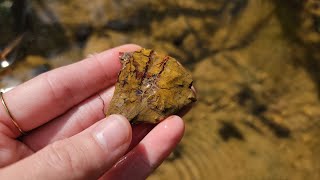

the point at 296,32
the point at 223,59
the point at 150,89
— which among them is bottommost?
the point at 223,59

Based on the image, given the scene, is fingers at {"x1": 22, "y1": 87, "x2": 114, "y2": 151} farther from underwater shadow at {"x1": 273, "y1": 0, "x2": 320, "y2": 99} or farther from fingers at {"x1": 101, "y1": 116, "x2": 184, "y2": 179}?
underwater shadow at {"x1": 273, "y1": 0, "x2": 320, "y2": 99}

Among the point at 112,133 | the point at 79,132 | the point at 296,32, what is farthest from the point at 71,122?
the point at 296,32

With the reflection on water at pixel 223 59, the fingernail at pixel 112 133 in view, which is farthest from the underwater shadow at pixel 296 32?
the fingernail at pixel 112 133

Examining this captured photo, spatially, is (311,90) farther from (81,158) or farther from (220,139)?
(81,158)

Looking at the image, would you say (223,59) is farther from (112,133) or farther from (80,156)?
(80,156)

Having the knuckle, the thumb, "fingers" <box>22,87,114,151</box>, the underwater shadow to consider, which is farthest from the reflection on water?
the knuckle

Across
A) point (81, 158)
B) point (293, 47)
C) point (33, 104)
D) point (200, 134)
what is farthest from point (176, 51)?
point (81, 158)
